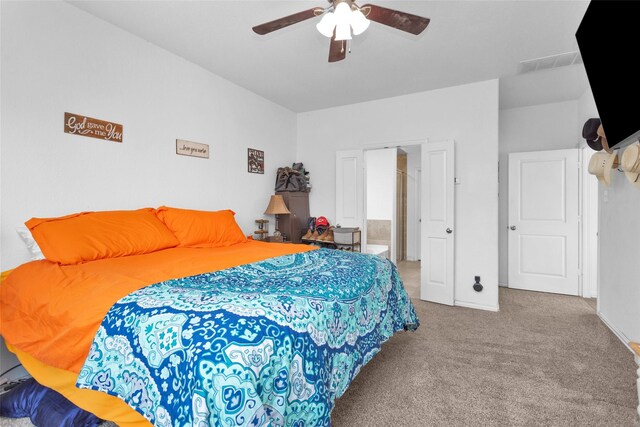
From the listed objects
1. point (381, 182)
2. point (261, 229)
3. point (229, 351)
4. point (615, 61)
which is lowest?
point (229, 351)

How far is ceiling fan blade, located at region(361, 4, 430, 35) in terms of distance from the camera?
69.3 inches

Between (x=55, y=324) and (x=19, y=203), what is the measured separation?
1.16 m

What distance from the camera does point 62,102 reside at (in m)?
2.26

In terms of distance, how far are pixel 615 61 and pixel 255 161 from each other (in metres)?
3.42

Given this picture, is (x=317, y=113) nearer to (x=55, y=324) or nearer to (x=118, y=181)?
(x=118, y=181)

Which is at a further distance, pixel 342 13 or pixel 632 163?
pixel 632 163

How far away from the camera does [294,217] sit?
434 cm

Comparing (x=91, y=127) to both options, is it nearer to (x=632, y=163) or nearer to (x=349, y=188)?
(x=349, y=188)

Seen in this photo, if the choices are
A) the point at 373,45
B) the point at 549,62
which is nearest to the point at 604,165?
the point at 549,62

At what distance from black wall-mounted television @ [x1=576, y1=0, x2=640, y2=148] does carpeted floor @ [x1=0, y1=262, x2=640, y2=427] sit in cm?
152

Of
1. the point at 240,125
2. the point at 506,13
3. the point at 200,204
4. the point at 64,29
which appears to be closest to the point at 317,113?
the point at 240,125

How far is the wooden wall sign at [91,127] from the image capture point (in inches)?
90.4

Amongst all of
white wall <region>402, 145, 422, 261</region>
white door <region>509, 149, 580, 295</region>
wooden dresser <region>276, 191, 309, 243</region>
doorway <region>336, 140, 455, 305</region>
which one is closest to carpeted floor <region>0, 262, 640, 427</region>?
doorway <region>336, 140, 455, 305</region>

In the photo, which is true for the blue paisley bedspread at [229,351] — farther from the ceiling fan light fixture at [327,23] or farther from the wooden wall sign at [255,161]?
the wooden wall sign at [255,161]
